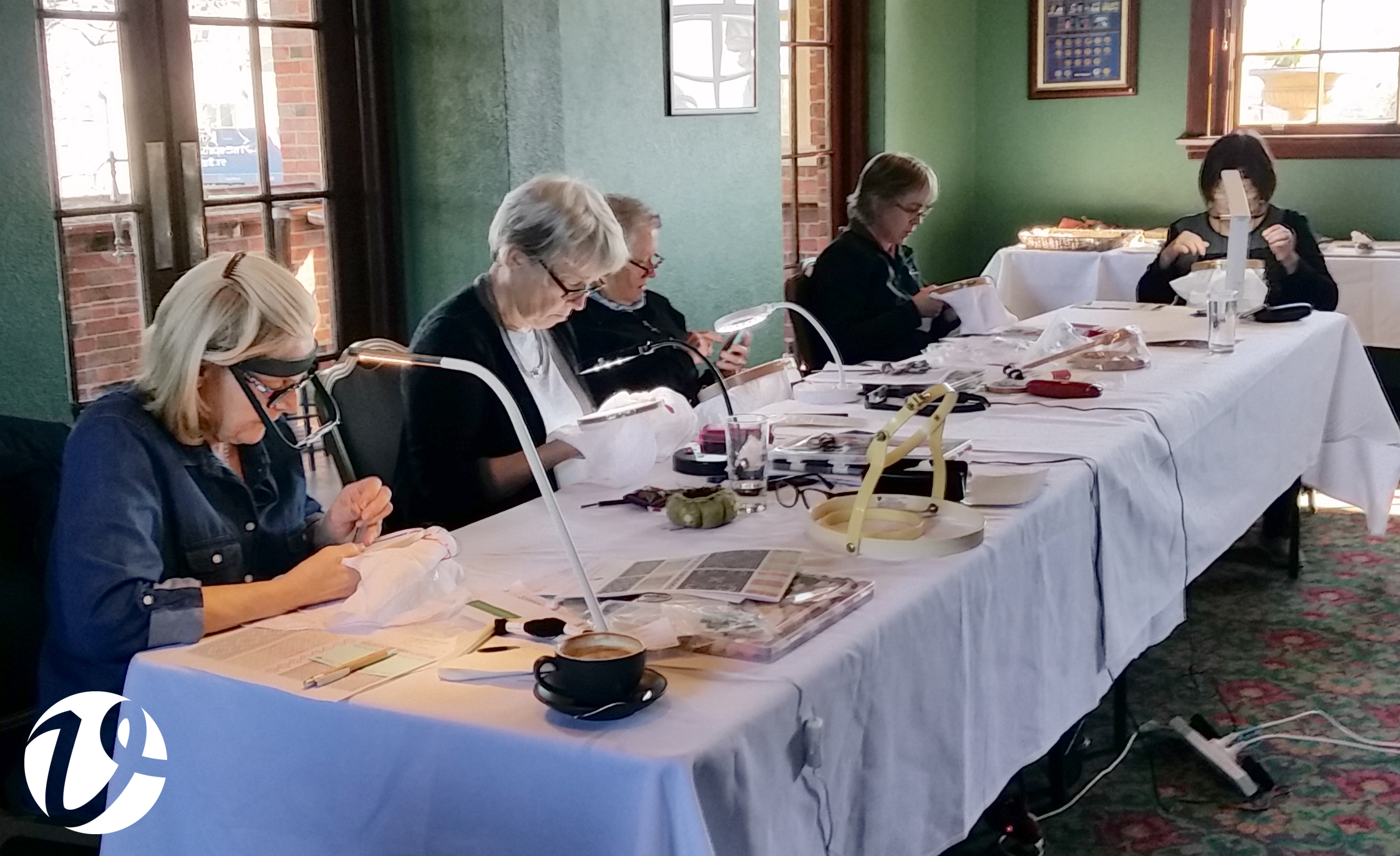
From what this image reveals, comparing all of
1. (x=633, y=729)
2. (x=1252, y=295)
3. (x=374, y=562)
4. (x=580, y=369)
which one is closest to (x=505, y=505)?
(x=580, y=369)

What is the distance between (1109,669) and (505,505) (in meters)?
1.00

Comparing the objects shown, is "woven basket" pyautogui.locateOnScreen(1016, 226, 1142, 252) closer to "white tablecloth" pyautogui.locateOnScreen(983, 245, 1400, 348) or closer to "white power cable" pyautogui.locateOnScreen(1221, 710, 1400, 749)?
"white tablecloth" pyautogui.locateOnScreen(983, 245, 1400, 348)

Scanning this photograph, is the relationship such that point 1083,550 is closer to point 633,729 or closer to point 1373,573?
point 633,729

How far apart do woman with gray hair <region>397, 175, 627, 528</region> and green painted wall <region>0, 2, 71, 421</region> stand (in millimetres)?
860

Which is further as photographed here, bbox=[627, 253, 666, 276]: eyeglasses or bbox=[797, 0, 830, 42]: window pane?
bbox=[797, 0, 830, 42]: window pane

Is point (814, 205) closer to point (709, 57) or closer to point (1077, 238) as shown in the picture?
point (1077, 238)

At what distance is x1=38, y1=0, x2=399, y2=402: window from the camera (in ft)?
10.1

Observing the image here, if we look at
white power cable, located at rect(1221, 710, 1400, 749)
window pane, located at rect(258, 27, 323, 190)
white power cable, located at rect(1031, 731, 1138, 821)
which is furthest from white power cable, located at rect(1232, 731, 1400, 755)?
window pane, located at rect(258, 27, 323, 190)

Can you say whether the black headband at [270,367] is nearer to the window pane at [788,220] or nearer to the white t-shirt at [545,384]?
the white t-shirt at [545,384]

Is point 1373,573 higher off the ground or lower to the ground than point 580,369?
lower

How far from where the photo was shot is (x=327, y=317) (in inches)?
147

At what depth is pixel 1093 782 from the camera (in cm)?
269

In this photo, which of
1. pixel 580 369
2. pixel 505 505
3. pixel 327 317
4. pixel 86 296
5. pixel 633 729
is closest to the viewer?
pixel 633 729

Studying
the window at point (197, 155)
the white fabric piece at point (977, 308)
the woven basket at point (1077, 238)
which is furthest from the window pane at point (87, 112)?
the woven basket at point (1077, 238)
